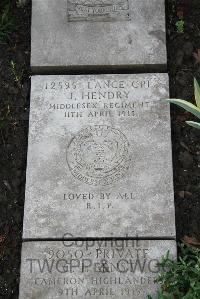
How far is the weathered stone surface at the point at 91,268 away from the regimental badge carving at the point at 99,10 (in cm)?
177

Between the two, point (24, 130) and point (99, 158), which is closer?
point (99, 158)

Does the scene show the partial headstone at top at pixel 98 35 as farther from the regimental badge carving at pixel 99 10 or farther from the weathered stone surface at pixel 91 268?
the weathered stone surface at pixel 91 268

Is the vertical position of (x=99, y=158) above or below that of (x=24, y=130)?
below

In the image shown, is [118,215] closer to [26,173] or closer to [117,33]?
[26,173]

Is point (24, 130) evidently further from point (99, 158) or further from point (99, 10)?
point (99, 10)

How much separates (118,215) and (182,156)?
2.29 ft

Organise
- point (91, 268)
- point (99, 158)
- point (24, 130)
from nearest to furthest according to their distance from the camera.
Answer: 1. point (91, 268)
2. point (99, 158)
3. point (24, 130)

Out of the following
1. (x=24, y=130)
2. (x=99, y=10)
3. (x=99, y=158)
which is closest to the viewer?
(x=99, y=158)

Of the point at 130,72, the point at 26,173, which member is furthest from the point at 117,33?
the point at 26,173

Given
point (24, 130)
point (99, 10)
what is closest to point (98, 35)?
point (99, 10)

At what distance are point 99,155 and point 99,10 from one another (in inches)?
47.8

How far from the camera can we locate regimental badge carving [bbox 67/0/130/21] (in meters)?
4.45

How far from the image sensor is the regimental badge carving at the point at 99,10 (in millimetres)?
4453

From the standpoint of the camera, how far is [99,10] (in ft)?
14.7
